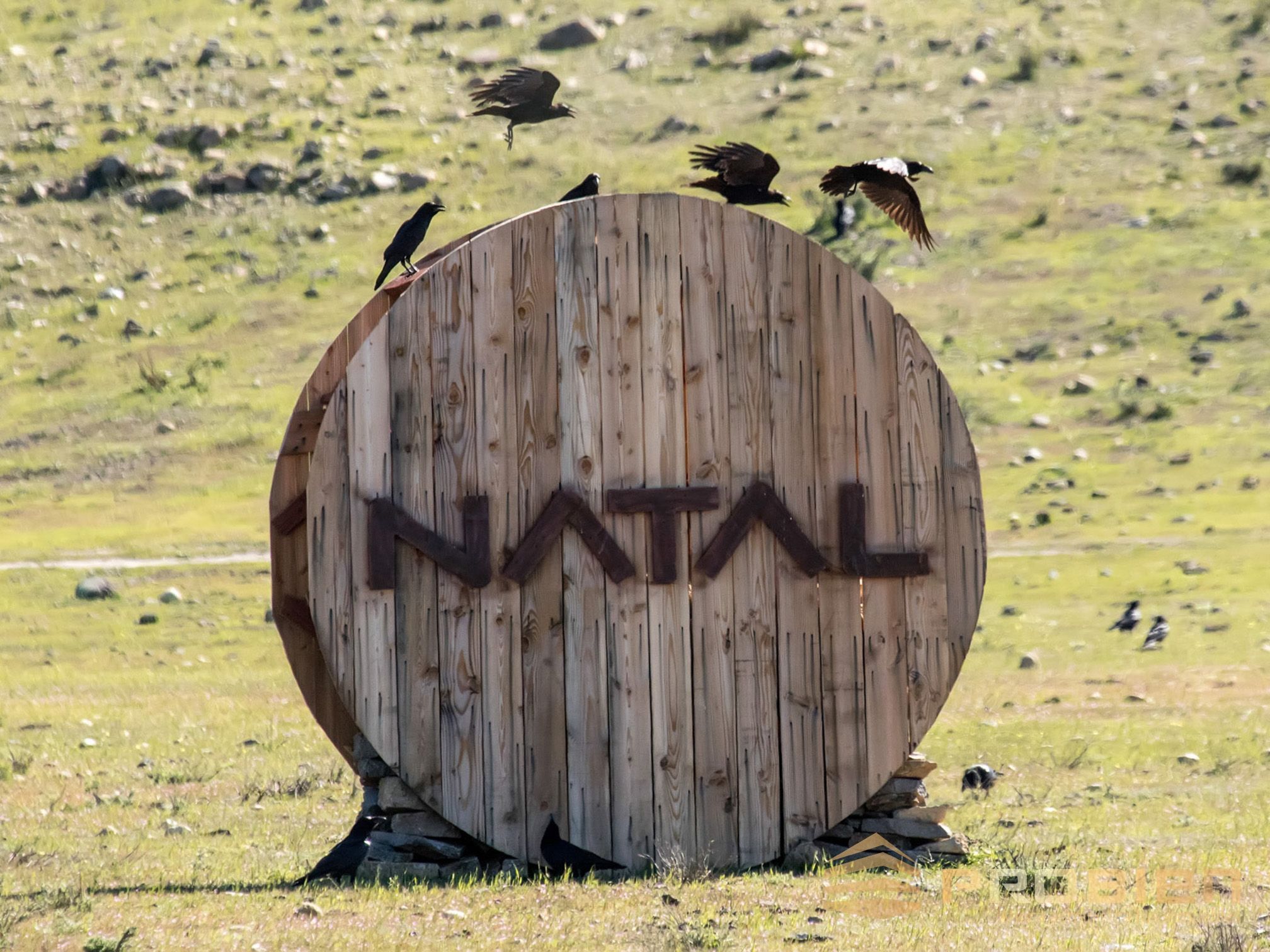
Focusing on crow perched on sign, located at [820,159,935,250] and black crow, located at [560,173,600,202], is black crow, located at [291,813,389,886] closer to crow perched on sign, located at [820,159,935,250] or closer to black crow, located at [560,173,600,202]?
black crow, located at [560,173,600,202]

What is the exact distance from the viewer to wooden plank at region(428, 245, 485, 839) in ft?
22.5

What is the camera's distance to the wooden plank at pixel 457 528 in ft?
22.5

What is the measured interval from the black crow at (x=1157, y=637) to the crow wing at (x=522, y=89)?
7.99m

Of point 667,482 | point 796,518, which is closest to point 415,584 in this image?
point 667,482

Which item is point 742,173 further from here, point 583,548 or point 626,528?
point 583,548

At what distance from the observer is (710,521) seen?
7047mm

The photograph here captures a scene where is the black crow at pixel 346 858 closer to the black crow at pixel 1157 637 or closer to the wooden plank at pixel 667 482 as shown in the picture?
the wooden plank at pixel 667 482

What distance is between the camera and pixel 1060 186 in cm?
3188

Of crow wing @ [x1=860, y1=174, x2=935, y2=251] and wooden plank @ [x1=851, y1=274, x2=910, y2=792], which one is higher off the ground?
crow wing @ [x1=860, y1=174, x2=935, y2=251]

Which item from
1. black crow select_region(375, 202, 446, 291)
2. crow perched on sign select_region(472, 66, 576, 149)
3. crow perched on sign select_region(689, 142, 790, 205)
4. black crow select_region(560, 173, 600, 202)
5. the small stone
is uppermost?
crow perched on sign select_region(472, 66, 576, 149)

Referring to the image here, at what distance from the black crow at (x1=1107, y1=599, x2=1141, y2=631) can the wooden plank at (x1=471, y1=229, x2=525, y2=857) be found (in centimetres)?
893

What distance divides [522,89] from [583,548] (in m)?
2.53

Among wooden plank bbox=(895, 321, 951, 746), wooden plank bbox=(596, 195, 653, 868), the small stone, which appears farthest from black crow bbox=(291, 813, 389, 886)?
the small stone

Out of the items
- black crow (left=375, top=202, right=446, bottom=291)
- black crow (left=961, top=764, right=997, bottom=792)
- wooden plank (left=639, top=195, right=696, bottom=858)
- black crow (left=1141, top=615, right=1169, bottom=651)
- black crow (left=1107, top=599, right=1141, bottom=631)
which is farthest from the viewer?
black crow (left=1107, top=599, right=1141, bottom=631)
